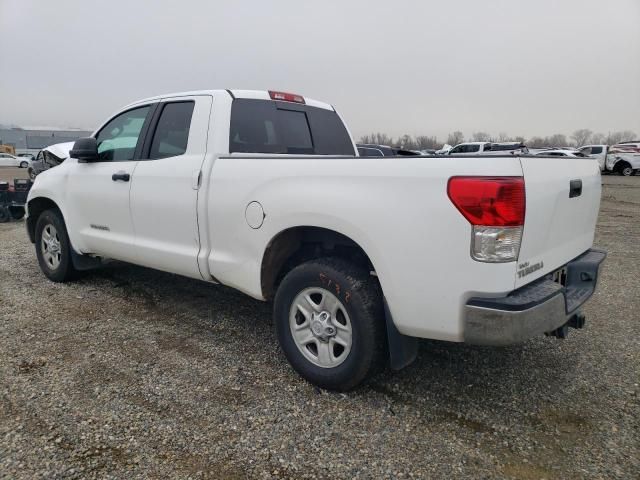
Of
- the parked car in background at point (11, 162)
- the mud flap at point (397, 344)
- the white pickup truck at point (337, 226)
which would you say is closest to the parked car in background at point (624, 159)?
the white pickup truck at point (337, 226)

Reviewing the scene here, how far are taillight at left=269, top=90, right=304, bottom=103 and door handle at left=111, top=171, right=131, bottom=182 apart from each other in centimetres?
141

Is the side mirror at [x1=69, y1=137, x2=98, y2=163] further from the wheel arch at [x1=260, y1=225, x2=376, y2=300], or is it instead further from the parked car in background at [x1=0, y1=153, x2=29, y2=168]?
the parked car in background at [x1=0, y1=153, x2=29, y2=168]

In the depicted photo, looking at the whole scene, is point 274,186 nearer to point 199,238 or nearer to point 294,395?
point 199,238

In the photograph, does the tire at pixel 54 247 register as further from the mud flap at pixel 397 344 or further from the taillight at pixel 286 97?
the mud flap at pixel 397 344

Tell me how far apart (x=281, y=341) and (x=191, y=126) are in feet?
5.98

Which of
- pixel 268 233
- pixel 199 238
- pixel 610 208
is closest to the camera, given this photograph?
pixel 268 233

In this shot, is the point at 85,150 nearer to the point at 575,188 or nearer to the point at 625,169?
the point at 575,188

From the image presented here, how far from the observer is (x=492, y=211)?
221 cm

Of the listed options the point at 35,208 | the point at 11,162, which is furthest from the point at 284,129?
the point at 11,162

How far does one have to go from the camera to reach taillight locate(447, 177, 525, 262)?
220 cm

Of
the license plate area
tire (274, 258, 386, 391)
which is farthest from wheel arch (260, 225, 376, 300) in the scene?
the license plate area

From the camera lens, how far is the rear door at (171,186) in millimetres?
3602

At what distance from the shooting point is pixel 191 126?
3.73 meters

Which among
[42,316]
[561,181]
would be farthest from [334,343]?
[42,316]
